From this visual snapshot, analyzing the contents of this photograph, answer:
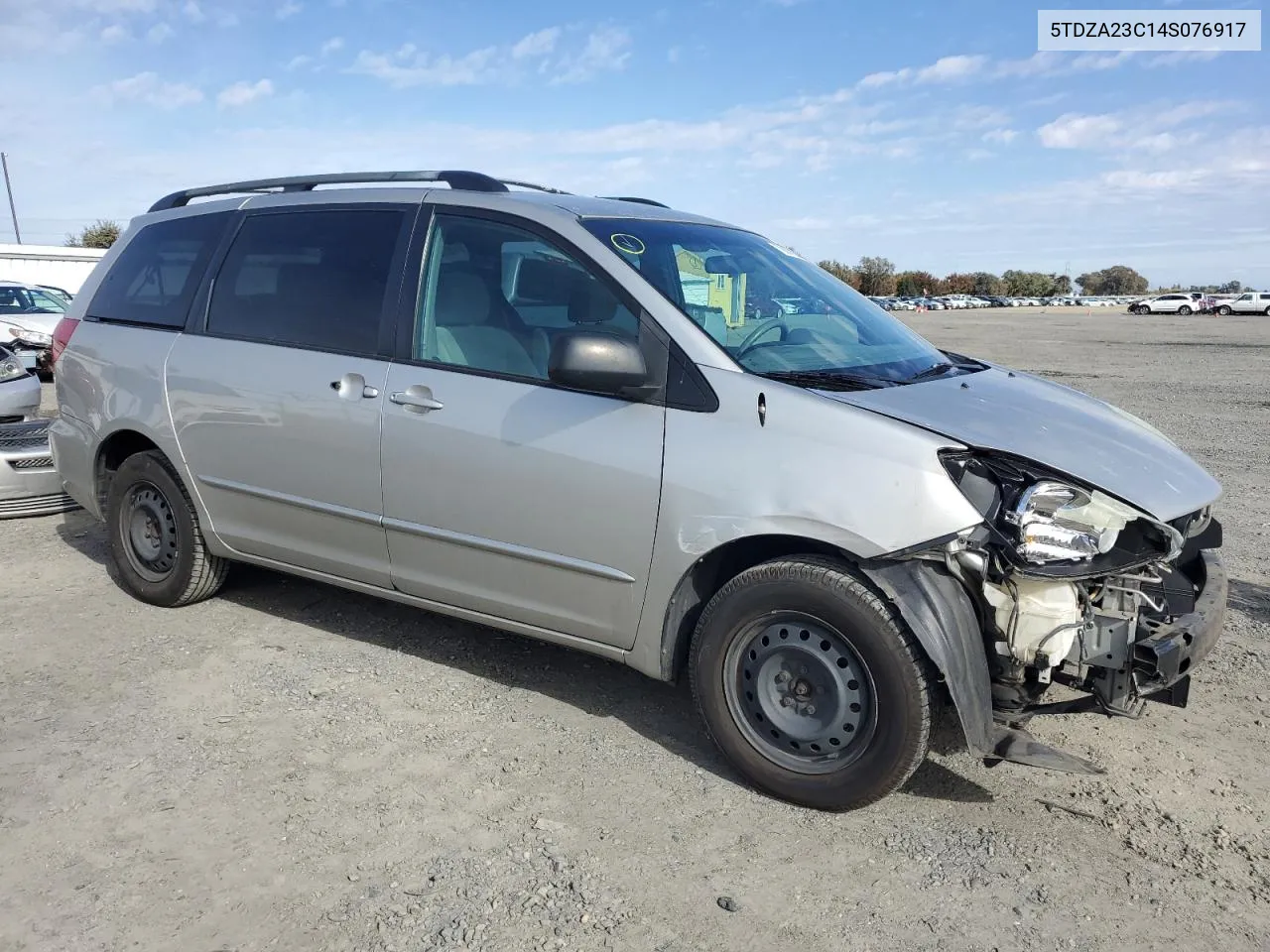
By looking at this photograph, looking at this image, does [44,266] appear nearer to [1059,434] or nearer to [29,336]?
[29,336]

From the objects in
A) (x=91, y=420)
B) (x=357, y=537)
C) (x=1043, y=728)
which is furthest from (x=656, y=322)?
(x=91, y=420)

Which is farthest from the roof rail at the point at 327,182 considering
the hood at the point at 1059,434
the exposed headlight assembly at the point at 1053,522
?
the exposed headlight assembly at the point at 1053,522

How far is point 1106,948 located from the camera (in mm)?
2590

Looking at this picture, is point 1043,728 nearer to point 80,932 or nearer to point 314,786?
point 314,786

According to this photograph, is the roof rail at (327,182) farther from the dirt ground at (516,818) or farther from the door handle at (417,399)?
the dirt ground at (516,818)

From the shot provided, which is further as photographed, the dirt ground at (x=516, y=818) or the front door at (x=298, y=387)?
the front door at (x=298, y=387)

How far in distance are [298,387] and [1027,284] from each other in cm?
14116

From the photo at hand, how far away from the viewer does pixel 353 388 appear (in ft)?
13.3

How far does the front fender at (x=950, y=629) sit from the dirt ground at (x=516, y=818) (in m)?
0.42

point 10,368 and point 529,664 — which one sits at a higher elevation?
point 10,368

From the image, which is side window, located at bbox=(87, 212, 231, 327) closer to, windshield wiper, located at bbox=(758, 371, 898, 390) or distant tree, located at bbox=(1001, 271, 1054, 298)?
windshield wiper, located at bbox=(758, 371, 898, 390)

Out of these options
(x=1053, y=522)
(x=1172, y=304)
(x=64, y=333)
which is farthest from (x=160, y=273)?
(x=1172, y=304)

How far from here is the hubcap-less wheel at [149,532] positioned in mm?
5008

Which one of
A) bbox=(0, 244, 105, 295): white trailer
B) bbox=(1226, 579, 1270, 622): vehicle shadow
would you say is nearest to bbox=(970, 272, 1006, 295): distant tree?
bbox=(0, 244, 105, 295): white trailer
